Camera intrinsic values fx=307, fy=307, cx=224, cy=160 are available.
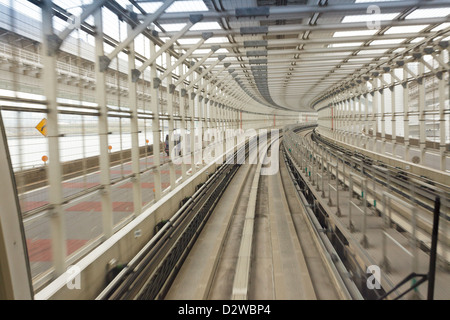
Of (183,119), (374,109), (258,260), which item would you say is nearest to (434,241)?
(258,260)

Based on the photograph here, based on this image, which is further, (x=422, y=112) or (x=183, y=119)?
(x=422, y=112)

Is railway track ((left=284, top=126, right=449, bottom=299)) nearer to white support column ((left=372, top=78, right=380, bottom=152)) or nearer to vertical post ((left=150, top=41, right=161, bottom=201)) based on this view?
vertical post ((left=150, top=41, right=161, bottom=201))

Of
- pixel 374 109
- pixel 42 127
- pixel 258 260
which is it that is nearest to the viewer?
pixel 42 127

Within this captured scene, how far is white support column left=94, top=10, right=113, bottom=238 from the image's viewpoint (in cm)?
421

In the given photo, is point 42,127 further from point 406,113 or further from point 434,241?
point 406,113

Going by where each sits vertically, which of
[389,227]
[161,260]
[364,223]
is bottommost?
[161,260]

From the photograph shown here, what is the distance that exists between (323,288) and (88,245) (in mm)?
3376

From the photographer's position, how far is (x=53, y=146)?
337cm

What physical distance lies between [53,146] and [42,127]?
0.24 metres

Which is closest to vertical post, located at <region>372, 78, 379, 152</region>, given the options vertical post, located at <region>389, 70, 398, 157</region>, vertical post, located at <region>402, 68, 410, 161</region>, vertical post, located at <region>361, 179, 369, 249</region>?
vertical post, located at <region>389, 70, 398, 157</region>

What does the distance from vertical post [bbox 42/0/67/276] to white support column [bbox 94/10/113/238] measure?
94 centimetres

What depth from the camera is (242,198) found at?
32.9ft

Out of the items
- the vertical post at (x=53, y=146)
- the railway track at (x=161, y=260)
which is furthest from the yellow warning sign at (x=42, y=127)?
the railway track at (x=161, y=260)

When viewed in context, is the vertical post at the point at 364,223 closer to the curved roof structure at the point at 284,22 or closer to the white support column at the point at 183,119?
the curved roof structure at the point at 284,22
